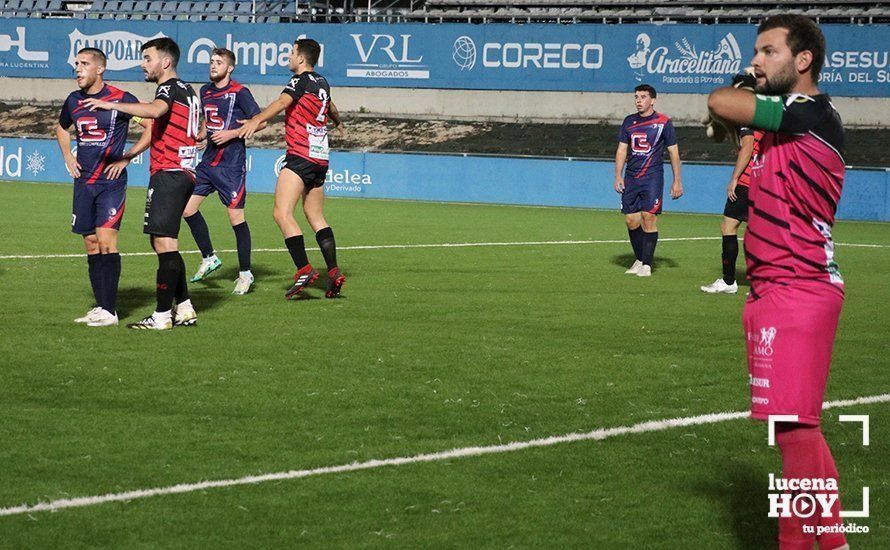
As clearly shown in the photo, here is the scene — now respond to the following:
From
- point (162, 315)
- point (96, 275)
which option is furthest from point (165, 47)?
point (162, 315)

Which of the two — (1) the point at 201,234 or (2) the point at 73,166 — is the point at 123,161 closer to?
(2) the point at 73,166

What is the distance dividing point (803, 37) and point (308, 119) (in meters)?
7.82

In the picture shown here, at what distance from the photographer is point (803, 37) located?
12.2 feet

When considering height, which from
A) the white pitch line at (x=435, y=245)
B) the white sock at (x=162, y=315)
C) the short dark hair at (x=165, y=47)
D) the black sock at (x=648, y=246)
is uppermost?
the short dark hair at (x=165, y=47)

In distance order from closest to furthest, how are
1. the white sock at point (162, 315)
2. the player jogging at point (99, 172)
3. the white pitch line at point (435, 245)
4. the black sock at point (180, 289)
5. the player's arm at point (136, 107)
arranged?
the player's arm at point (136, 107) < the white sock at point (162, 315) < the black sock at point (180, 289) < the player jogging at point (99, 172) < the white pitch line at point (435, 245)

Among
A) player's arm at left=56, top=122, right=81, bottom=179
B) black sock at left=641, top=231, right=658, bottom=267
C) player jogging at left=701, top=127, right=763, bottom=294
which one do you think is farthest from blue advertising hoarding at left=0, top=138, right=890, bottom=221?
player's arm at left=56, top=122, right=81, bottom=179

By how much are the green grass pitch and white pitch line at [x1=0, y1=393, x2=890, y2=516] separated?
0.07 meters

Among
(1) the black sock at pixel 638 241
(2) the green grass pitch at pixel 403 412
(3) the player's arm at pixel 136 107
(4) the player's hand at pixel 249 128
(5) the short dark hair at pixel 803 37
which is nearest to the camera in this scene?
(5) the short dark hair at pixel 803 37

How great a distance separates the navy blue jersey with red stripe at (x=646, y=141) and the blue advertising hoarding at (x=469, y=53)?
2113 cm

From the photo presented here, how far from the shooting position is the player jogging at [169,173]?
8.86 meters

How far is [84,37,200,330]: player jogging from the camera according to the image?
8859mm

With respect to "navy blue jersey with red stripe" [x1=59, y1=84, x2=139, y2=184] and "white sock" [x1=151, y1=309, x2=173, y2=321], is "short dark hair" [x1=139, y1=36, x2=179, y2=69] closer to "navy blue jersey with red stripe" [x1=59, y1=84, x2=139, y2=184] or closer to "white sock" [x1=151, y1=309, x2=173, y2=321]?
"navy blue jersey with red stripe" [x1=59, y1=84, x2=139, y2=184]

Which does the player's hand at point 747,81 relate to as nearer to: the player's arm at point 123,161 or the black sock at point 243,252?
the player's arm at point 123,161

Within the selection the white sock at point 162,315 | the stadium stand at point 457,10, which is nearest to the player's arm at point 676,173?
the white sock at point 162,315
